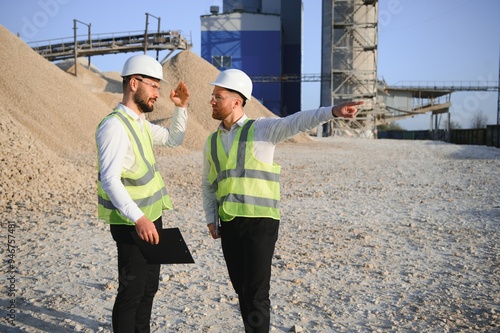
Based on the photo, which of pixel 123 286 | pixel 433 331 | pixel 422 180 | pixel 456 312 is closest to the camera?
pixel 123 286

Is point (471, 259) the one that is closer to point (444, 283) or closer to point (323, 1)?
point (444, 283)

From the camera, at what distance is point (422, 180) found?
11.4m

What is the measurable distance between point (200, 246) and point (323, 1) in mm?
34110

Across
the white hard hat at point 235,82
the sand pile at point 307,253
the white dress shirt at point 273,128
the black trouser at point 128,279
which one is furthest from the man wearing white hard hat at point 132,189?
the sand pile at point 307,253

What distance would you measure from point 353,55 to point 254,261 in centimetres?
Answer: 3482

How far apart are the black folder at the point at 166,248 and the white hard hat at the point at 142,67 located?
0.96m

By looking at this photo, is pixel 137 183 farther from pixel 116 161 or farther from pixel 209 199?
pixel 209 199

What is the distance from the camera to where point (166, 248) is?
2.73m

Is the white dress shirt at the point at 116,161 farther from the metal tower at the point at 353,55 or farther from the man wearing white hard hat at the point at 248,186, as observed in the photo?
the metal tower at the point at 353,55

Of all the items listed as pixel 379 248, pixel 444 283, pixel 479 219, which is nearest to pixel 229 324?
pixel 444 283

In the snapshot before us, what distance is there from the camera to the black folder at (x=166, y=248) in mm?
2699

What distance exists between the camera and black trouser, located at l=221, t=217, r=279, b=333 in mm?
2756

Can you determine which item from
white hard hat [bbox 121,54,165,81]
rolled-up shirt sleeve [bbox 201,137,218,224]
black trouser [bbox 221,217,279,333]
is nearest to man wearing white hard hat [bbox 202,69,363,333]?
black trouser [bbox 221,217,279,333]

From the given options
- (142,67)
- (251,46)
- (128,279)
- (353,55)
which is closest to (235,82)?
(142,67)
